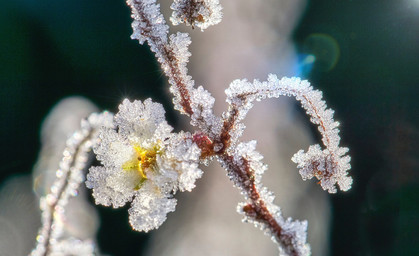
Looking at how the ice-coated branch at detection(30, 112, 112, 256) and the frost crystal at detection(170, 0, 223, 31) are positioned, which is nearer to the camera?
the ice-coated branch at detection(30, 112, 112, 256)

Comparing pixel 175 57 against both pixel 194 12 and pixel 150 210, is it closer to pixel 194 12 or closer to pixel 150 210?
pixel 194 12

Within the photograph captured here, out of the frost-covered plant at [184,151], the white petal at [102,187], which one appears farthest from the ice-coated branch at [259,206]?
the white petal at [102,187]

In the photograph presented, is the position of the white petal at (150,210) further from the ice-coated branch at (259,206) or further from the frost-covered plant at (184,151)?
the ice-coated branch at (259,206)

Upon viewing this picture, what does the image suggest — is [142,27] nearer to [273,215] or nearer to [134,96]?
[273,215]

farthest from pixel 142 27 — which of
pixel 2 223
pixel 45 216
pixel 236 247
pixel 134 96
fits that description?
pixel 134 96

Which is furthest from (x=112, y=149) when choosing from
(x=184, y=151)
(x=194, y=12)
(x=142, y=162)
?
(x=194, y=12)

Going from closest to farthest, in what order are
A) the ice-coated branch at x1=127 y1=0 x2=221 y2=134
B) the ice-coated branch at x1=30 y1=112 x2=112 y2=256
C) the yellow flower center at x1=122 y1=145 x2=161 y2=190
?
the ice-coated branch at x1=30 y1=112 x2=112 y2=256 → the ice-coated branch at x1=127 y1=0 x2=221 y2=134 → the yellow flower center at x1=122 y1=145 x2=161 y2=190

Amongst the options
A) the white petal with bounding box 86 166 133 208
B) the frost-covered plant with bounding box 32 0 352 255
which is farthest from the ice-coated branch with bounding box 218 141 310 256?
the white petal with bounding box 86 166 133 208

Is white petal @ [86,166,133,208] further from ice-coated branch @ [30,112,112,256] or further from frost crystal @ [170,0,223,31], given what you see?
frost crystal @ [170,0,223,31]
